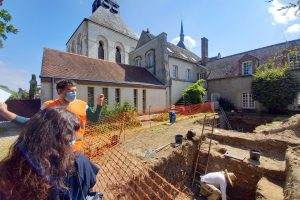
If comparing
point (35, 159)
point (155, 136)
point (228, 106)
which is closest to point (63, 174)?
point (35, 159)

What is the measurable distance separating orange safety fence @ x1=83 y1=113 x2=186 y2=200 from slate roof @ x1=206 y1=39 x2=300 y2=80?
1644 cm

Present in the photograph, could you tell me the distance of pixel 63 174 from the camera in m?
1.22

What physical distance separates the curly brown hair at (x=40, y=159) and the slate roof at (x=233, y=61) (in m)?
20.9

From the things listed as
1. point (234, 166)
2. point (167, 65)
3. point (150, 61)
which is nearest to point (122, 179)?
point (234, 166)

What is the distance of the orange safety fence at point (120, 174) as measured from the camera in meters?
3.56

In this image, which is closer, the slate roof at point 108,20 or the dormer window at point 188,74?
the dormer window at point 188,74

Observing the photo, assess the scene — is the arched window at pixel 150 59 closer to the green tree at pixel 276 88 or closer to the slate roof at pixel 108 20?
the slate roof at pixel 108 20

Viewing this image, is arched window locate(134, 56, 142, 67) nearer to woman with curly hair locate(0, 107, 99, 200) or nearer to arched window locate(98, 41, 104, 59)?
arched window locate(98, 41, 104, 59)

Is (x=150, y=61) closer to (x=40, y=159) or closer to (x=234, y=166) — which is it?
(x=234, y=166)

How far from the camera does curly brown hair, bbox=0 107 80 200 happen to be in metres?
1.10

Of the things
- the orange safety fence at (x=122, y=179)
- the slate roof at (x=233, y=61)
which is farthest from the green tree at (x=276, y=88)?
the orange safety fence at (x=122, y=179)

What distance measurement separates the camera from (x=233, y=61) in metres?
21.1

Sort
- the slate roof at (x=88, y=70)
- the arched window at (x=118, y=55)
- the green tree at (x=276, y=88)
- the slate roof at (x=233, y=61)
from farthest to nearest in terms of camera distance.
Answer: the arched window at (x=118, y=55)
the slate roof at (x=233, y=61)
the green tree at (x=276, y=88)
the slate roof at (x=88, y=70)

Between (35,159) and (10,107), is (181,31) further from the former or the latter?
(35,159)
